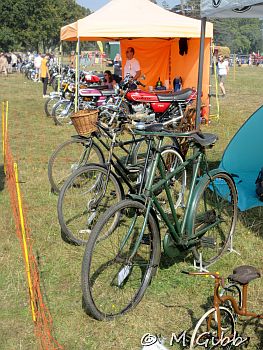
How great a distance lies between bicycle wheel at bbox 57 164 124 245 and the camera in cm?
409

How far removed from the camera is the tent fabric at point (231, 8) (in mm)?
4561

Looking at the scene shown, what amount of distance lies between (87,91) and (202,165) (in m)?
7.53

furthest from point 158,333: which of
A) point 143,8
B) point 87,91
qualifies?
point 143,8

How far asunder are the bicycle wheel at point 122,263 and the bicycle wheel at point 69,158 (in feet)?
4.34

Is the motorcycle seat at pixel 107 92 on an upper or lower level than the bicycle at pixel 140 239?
upper

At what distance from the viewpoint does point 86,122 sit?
4355 mm

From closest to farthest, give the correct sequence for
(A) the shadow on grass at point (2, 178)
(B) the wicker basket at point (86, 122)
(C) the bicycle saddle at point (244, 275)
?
(C) the bicycle saddle at point (244, 275) → (B) the wicker basket at point (86, 122) → (A) the shadow on grass at point (2, 178)

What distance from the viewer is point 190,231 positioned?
353 centimetres

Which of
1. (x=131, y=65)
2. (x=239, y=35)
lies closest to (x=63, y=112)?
(x=131, y=65)

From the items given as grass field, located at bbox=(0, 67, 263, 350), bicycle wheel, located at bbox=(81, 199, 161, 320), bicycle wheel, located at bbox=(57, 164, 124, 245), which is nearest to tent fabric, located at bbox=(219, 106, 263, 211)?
grass field, located at bbox=(0, 67, 263, 350)

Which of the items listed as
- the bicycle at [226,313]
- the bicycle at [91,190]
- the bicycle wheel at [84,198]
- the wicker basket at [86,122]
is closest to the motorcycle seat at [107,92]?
the bicycle at [91,190]

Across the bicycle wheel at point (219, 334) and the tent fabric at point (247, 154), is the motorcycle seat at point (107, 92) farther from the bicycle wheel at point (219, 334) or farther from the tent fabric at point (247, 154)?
the bicycle wheel at point (219, 334)

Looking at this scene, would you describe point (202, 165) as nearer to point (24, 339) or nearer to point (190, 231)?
point (190, 231)

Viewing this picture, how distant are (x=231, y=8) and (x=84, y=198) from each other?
254cm
